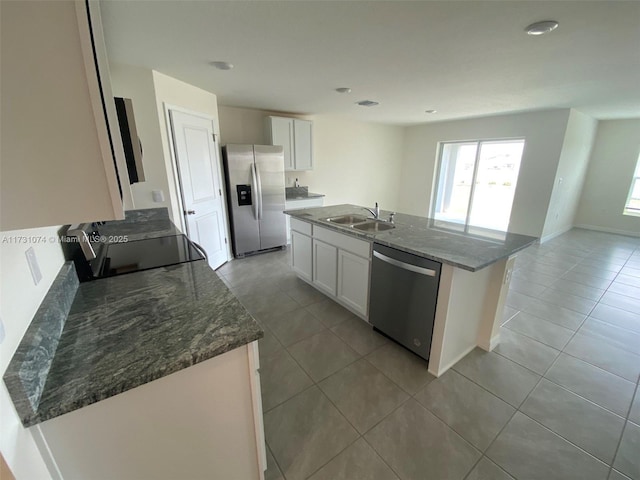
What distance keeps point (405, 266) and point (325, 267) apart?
1.12 meters

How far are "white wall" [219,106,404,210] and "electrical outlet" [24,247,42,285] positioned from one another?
3.84 metres

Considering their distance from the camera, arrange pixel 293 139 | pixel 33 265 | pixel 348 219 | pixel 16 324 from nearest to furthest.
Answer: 1. pixel 16 324
2. pixel 33 265
3. pixel 348 219
4. pixel 293 139

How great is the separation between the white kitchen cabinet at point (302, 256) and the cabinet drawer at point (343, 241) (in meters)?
0.25

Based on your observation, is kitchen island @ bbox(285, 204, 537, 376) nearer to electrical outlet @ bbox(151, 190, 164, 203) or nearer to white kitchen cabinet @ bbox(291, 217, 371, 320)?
white kitchen cabinet @ bbox(291, 217, 371, 320)

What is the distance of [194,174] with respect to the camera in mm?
3430

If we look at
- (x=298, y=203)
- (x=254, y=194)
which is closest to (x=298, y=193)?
(x=298, y=203)

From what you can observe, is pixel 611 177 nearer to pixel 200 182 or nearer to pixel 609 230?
pixel 609 230

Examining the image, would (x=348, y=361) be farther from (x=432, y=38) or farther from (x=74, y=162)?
(x=432, y=38)

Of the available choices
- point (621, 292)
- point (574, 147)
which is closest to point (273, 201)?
point (621, 292)

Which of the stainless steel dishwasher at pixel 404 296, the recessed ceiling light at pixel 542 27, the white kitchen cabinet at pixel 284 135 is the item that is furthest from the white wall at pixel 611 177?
the stainless steel dishwasher at pixel 404 296

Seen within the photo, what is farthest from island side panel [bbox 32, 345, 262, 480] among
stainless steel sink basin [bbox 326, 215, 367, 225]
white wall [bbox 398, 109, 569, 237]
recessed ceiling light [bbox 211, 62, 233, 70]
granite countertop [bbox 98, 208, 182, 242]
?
white wall [bbox 398, 109, 569, 237]

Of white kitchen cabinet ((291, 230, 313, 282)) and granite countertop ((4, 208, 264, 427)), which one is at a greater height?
granite countertop ((4, 208, 264, 427))

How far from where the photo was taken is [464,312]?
2.02m

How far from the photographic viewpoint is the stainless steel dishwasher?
6.31 feet
